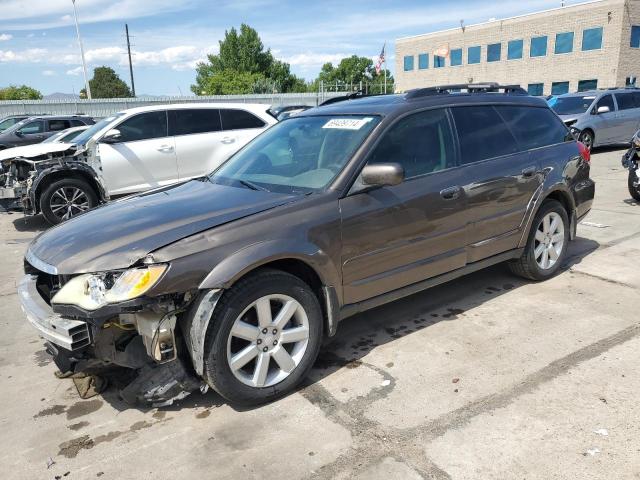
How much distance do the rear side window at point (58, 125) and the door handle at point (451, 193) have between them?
1501cm

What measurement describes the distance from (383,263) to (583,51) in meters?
42.7

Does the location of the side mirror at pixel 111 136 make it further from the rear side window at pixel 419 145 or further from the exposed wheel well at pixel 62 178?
the rear side window at pixel 419 145

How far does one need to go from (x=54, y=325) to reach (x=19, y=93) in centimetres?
6244

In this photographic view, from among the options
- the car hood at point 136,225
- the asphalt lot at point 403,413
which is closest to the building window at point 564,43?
the asphalt lot at point 403,413

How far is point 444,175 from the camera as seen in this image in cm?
397

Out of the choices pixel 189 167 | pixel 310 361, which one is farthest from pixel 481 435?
pixel 189 167

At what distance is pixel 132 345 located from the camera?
9.44ft

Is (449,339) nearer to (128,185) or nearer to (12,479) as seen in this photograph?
(12,479)

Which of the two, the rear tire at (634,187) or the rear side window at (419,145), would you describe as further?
the rear tire at (634,187)

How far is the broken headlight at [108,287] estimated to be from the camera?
106 inches

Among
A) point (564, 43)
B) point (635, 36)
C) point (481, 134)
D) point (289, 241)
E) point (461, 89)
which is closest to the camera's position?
point (289, 241)

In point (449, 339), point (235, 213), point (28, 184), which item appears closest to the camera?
point (235, 213)

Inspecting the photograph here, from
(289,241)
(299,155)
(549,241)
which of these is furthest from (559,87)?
(289,241)

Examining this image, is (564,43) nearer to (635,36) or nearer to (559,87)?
(559,87)
